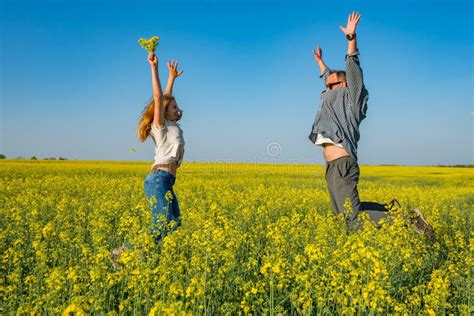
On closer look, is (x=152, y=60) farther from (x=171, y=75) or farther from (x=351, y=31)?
(x=351, y=31)

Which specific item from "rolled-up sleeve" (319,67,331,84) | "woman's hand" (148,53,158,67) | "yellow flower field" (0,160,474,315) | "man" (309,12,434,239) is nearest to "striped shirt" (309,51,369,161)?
"man" (309,12,434,239)

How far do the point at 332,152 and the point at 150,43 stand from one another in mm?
2760

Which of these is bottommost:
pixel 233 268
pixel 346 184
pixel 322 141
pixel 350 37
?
pixel 233 268

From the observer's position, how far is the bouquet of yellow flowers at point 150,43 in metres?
4.49

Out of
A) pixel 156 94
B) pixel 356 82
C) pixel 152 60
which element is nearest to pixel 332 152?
pixel 356 82

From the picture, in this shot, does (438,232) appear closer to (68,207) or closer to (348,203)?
(348,203)

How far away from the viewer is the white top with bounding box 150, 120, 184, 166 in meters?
4.86

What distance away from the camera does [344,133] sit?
542 cm

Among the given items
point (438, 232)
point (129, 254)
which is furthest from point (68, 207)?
point (438, 232)

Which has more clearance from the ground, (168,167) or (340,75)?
(340,75)

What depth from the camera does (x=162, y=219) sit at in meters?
4.04

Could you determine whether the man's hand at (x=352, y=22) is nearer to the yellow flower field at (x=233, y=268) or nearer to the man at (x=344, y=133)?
the man at (x=344, y=133)

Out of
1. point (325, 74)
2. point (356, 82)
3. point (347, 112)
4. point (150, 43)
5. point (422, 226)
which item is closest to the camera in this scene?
point (150, 43)

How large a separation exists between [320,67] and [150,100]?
268 centimetres
